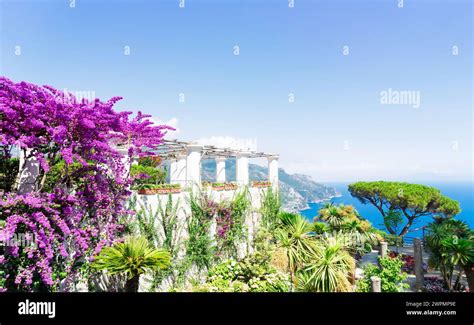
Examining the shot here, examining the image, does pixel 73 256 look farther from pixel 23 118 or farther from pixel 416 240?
pixel 416 240

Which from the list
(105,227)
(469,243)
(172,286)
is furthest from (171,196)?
(469,243)

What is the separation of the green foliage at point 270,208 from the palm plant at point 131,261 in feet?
23.3

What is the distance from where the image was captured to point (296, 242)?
9461mm

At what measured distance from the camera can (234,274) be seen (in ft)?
24.0

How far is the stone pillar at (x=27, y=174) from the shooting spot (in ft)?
19.3

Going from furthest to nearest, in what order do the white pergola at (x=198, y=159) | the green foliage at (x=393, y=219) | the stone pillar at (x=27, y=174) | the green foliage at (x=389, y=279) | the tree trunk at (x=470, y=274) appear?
the green foliage at (x=393, y=219), the white pergola at (x=198, y=159), the tree trunk at (x=470, y=274), the green foliage at (x=389, y=279), the stone pillar at (x=27, y=174)

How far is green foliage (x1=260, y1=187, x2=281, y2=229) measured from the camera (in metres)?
12.7

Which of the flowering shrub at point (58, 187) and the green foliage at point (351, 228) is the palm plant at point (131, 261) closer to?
the flowering shrub at point (58, 187)

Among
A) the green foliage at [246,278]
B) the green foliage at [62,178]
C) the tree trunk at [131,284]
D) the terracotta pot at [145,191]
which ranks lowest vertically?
the green foliage at [246,278]

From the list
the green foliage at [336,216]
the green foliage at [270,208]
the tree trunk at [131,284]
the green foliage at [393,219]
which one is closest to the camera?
the tree trunk at [131,284]

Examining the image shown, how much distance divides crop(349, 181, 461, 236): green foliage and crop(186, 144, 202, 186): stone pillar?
17.0 metres

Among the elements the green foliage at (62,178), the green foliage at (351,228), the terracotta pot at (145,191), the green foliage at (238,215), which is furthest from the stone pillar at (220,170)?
the green foliage at (62,178)

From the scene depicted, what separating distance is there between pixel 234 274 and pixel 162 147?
A: 6.01m

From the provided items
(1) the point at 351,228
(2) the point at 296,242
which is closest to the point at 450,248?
(1) the point at 351,228
